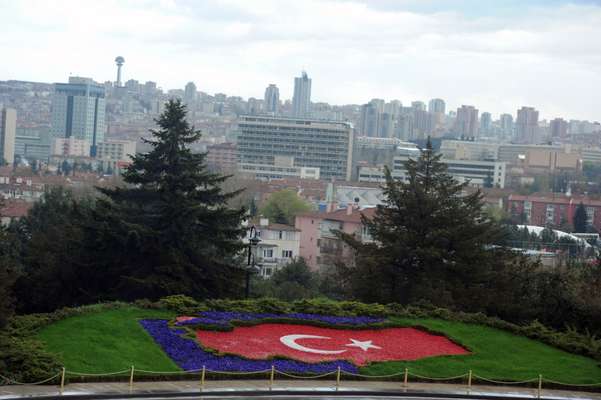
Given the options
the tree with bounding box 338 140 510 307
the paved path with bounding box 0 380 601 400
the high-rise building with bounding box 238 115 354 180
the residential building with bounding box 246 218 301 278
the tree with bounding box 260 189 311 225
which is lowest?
the residential building with bounding box 246 218 301 278

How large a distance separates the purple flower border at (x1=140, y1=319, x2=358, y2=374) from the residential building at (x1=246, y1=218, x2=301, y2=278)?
→ 159 ft

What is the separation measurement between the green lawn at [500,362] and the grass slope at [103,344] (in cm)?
349

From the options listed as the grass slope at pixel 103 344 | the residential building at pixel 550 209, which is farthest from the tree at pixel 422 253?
the residential building at pixel 550 209

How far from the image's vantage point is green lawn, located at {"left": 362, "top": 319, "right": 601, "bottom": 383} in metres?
19.5

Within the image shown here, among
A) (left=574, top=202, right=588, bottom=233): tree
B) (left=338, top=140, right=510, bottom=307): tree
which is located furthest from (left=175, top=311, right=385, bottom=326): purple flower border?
(left=574, top=202, right=588, bottom=233): tree

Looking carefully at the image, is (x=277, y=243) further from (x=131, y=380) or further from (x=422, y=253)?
(x=131, y=380)

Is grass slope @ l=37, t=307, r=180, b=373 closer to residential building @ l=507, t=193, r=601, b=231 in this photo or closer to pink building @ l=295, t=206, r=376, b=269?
pink building @ l=295, t=206, r=376, b=269

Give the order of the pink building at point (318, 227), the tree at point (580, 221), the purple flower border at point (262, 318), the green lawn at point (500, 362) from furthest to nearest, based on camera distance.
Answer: the tree at point (580, 221) < the pink building at point (318, 227) < the purple flower border at point (262, 318) < the green lawn at point (500, 362)

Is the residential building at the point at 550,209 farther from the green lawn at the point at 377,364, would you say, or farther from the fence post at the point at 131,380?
the fence post at the point at 131,380

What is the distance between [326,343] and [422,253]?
9069 mm

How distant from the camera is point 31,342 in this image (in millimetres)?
18062

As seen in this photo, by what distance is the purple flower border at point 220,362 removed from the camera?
18.4 metres

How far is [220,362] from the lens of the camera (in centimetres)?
1866

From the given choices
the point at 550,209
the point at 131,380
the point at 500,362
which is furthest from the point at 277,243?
the point at 550,209
